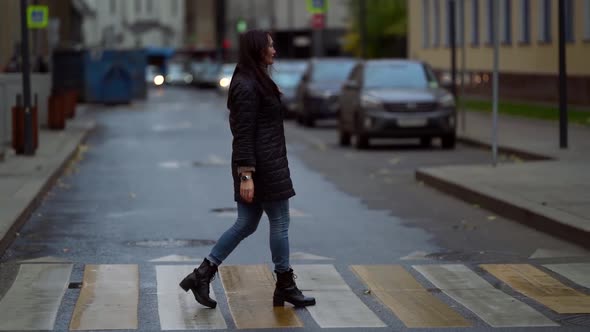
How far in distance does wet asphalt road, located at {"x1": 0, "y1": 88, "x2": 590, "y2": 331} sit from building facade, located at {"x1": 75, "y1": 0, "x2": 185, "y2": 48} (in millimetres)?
111800

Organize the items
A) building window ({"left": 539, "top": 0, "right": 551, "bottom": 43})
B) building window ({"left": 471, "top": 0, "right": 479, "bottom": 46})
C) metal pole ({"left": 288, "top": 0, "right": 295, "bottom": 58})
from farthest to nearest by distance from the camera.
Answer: metal pole ({"left": 288, "top": 0, "right": 295, "bottom": 58}) → building window ({"left": 471, "top": 0, "right": 479, "bottom": 46}) → building window ({"left": 539, "top": 0, "right": 551, "bottom": 43})

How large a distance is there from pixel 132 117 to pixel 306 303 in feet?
120

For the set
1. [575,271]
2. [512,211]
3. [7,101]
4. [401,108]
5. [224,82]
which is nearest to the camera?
[575,271]

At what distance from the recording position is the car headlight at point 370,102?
89.9 ft

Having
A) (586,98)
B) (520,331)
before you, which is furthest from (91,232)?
(586,98)

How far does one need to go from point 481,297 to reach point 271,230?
4.62 ft

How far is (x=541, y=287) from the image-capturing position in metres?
10.3

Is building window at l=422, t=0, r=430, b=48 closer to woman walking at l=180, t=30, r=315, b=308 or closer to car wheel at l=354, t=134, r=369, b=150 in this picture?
car wheel at l=354, t=134, r=369, b=150

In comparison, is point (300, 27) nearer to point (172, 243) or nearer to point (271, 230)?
point (172, 243)

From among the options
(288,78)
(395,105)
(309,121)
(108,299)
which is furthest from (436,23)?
(108,299)

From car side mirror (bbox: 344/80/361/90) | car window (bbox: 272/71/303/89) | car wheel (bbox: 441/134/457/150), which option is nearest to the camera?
car wheel (bbox: 441/134/457/150)

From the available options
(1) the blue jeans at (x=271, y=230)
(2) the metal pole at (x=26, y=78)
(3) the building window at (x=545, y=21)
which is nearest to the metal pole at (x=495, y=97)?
(2) the metal pole at (x=26, y=78)

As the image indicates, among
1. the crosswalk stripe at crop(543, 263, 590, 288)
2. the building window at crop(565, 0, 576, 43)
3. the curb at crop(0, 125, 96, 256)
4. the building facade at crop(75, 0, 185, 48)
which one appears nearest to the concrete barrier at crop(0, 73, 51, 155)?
the curb at crop(0, 125, 96, 256)

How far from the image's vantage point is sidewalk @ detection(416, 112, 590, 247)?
1355 centimetres
